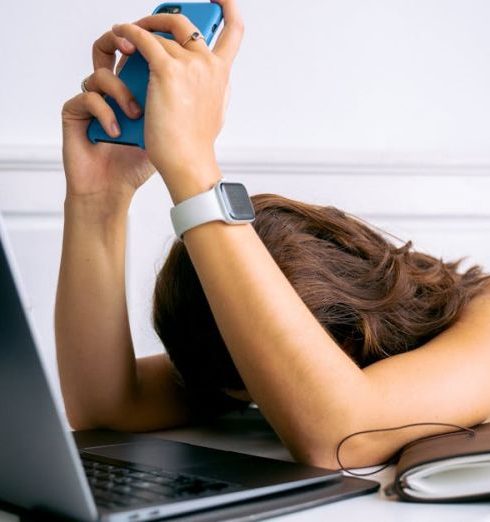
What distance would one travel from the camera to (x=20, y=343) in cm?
52

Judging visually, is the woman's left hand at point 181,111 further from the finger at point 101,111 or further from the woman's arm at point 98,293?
the woman's arm at point 98,293

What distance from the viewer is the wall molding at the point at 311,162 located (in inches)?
58.7

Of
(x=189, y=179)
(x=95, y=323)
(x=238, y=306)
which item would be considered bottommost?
(x=95, y=323)

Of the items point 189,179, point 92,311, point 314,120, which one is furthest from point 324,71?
point 189,179

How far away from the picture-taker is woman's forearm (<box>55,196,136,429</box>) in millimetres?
1021

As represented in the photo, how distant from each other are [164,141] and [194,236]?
0.30 ft

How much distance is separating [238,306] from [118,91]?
0.28 m

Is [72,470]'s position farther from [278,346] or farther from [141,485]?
[278,346]

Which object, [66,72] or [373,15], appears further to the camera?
[373,15]

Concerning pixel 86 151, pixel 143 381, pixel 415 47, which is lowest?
pixel 143 381

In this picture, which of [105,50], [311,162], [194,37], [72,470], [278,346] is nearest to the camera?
[72,470]

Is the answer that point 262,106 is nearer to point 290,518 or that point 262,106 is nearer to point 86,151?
point 86,151

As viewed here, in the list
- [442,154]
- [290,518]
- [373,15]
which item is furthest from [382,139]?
[290,518]

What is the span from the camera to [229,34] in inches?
35.0
